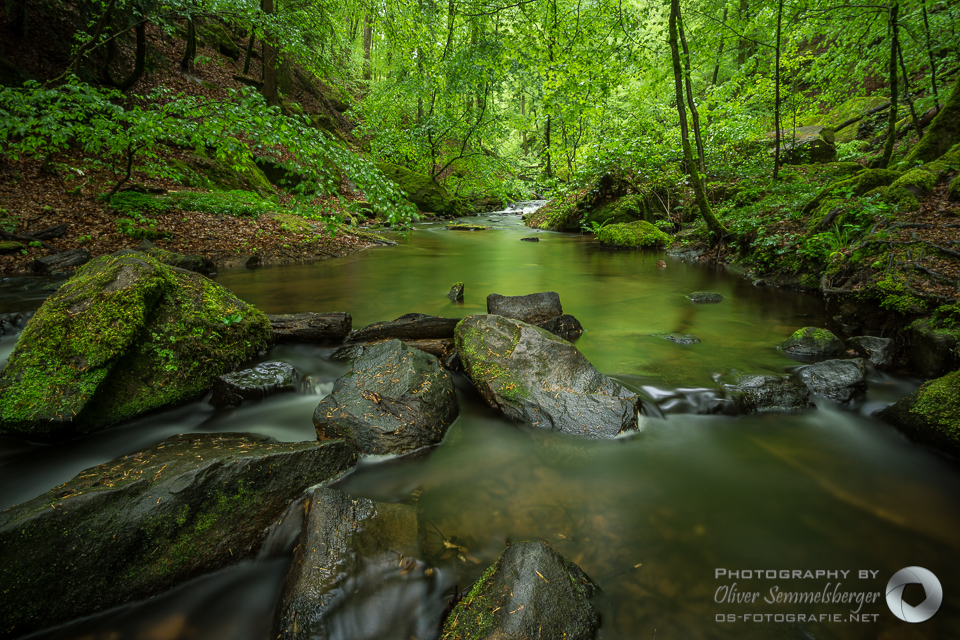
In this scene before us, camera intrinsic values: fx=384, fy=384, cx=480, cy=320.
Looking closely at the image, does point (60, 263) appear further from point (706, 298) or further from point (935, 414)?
point (935, 414)

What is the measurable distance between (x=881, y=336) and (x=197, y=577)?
23.8ft

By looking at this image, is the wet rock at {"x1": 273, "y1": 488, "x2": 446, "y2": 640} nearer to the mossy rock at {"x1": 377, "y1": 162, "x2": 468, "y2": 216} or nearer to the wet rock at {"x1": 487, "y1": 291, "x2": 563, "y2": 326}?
the wet rock at {"x1": 487, "y1": 291, "x2": 563, "y2": 326}

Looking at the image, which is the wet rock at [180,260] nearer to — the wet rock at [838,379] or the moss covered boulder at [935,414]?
the wet rock at [838,379]

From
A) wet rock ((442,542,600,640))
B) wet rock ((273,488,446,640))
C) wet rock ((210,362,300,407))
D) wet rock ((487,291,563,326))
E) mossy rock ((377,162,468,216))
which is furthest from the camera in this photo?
mossy rock ((377,162,468,216))

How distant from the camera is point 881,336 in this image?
4879 mm

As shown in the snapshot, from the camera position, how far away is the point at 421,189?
67.1 feet

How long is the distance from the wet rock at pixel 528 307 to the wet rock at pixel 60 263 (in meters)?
8.01

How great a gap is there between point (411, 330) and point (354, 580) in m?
3.02

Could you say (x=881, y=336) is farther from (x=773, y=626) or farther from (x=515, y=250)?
(x=515, y=250)

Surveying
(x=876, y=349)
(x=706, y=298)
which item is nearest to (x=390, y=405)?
(x=876, y=349)

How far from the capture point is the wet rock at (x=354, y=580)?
1697 mm

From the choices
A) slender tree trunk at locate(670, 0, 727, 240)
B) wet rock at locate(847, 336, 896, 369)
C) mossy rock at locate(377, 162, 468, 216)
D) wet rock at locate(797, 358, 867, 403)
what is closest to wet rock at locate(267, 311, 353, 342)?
wet rock at locate(797, 358, 867, 403)

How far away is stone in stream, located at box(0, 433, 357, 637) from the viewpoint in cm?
166

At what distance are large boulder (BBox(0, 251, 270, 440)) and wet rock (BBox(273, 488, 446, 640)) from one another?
2.14 m
